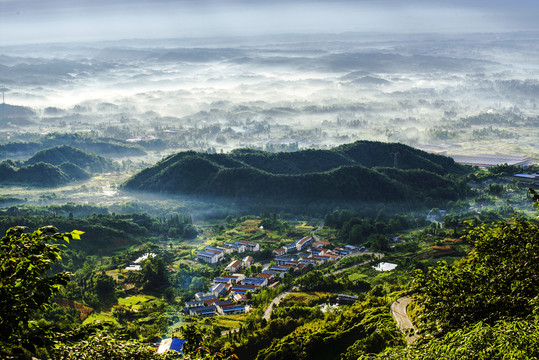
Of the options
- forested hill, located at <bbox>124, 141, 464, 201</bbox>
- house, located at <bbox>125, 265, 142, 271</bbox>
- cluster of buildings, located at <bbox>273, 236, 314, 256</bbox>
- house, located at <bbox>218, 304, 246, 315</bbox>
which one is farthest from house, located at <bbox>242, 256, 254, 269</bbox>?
forested hill, located at <bbox>124, 141, 464, 201</bbox>

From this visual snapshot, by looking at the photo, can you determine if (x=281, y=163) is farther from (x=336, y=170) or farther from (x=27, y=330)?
(x=27, y=330)

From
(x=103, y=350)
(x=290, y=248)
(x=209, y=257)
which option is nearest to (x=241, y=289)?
(x=209, y=257)

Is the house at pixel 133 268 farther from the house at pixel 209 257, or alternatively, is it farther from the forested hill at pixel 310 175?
the forested hill at pixel 310 175

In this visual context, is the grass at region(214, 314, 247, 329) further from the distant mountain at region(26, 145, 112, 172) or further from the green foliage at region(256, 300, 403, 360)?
the distant mountain at region(26, 145, 112, 172)

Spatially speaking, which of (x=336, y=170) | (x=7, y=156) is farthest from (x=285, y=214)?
(x=7, y=156)

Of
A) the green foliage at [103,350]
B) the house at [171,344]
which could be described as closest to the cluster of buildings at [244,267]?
the house at [171,344]

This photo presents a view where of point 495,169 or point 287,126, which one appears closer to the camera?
point 495,169
